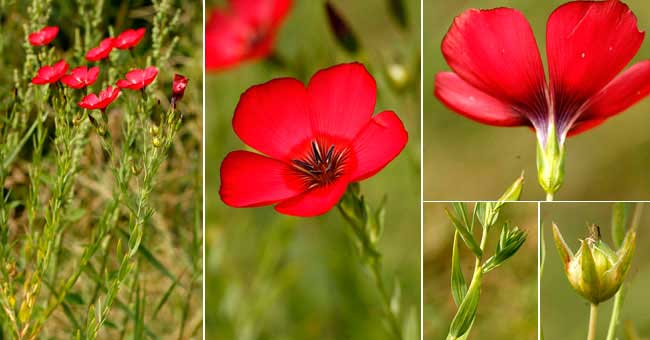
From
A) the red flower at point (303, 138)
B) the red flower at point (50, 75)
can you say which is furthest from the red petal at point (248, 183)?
the red flower at point (50, 75)

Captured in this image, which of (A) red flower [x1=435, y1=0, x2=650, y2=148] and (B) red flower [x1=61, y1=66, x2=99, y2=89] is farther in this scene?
(B) red flower [x1=61, y1=66, x2=99, y2=89]

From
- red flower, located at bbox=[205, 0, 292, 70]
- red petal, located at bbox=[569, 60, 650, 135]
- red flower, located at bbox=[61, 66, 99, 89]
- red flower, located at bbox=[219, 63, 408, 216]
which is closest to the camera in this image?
red petal, located at bbox=[569, 60, 650, 135]

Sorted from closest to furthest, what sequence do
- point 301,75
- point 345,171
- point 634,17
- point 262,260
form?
point 634,17
point 345,171
point 301,75
point 262,260

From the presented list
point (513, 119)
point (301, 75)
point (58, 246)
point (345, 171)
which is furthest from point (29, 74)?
point (513, 119)

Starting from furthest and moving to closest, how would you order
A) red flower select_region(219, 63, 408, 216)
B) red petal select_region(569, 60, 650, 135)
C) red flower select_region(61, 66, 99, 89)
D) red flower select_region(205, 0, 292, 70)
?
1. red flower select_region(205, 0, 292, 70)
2. red flower select_region(61, 66, 99, 89)
3. red flower select_region(219, 63, 408, 216)
4. red petal select_region(569, 60, 650, 135)

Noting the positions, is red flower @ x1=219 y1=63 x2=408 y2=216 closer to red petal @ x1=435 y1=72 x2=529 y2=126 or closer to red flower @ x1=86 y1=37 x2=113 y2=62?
red petal @ x1=435 y1=72 x2=529 y2=126

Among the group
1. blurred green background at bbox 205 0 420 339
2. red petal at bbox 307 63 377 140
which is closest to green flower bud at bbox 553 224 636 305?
red petal at bbox 307 63 377 140

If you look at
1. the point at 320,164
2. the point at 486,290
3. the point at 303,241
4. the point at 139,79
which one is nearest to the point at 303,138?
the point at 320,164

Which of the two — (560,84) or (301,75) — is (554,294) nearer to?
(560,84)
